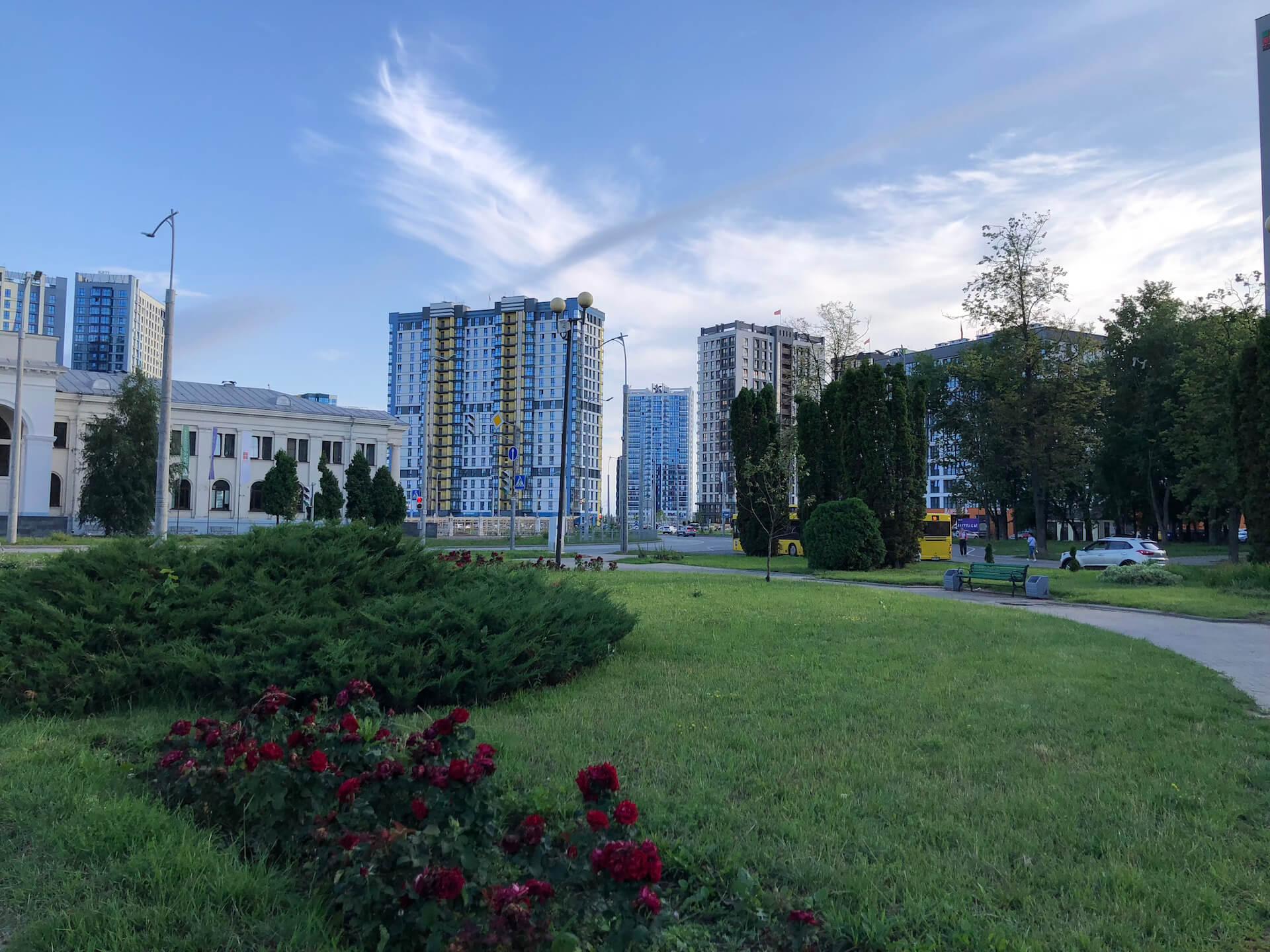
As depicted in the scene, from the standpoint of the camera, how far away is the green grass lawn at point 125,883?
286 centimetres

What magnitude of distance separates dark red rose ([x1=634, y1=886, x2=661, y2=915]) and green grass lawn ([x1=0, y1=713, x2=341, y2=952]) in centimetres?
110

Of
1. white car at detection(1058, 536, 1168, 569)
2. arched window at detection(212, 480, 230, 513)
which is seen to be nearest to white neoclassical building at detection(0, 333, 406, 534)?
arched window at detection(212, 480, 230, 513)

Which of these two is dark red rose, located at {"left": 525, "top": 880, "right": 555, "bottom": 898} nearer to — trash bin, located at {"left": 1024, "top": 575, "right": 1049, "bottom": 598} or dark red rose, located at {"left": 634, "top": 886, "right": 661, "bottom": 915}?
dark red rose, located at {"left": 634, "top": 886, "right": 661, "bottom": 915}

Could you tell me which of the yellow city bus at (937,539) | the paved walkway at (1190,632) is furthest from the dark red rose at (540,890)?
the yellow city bus at (937,539)

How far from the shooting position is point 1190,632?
1274 cm

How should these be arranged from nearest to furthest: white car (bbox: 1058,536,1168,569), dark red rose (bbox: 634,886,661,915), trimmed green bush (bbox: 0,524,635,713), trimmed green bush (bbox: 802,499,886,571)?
1. dark red rose (bbox: 634,886,661,915)
2. trimmed green bush (bbox: 0,524,635,713)
3. trimmed green bush (bbox: 802,499,886,571)
4. white car (bbox: 1058,536,1168,569)

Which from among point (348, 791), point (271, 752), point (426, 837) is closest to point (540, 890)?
point (426, 837)

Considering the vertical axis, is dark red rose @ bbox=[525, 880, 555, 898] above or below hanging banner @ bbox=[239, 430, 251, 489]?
below

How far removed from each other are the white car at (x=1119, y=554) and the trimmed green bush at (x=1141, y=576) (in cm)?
758

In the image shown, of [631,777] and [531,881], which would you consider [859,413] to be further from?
[531,881]

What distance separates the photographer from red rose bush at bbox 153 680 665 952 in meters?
2.59

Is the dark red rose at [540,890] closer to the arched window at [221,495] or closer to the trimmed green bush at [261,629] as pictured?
the trimmed green bush at [261,629]

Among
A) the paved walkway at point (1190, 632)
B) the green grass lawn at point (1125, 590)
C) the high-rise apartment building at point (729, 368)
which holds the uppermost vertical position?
the high-rise apartment building at point (729, 368)

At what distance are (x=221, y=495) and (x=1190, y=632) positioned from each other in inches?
A: 2602
